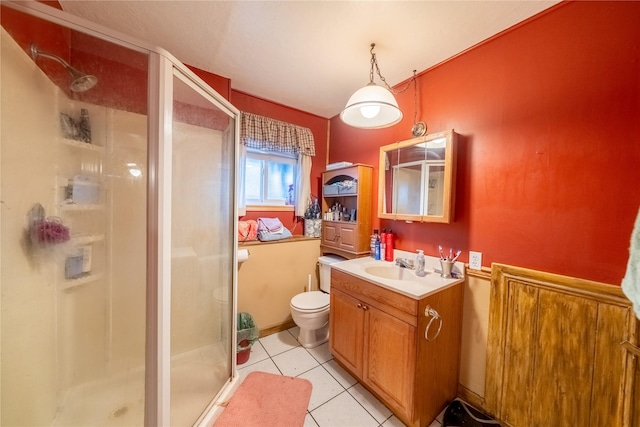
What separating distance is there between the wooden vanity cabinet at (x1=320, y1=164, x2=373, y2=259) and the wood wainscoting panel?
40.5 inches

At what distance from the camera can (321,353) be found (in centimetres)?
195

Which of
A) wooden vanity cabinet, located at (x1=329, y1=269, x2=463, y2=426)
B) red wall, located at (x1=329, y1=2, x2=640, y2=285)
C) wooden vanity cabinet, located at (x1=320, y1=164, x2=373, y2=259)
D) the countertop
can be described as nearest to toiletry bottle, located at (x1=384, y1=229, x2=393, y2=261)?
the countertop

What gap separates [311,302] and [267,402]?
762mm

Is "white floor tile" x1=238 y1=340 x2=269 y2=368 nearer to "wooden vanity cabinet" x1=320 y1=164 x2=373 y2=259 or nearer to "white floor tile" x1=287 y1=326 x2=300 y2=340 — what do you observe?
"white floor tile" x1=287 y1=326 x2=300 y2=340

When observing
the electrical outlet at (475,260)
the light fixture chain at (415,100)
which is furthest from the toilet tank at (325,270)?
the light fixture chain at (415,100)

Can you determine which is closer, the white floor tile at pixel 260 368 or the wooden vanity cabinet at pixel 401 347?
the wooden vanity cabinet at pixel 401 347

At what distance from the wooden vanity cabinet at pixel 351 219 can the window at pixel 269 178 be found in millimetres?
478

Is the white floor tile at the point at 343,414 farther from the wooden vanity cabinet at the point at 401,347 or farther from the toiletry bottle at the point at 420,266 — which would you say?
the toiletry bottle at the point at 420,266

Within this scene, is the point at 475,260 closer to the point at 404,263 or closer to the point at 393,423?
the point at 404,263

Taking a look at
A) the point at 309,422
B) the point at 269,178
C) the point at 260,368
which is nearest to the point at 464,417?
the point at 309,422

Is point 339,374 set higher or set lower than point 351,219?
lower

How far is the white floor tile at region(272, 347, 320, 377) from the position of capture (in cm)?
174

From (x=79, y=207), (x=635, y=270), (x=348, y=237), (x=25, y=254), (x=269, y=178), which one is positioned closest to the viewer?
(x=635, y=270)

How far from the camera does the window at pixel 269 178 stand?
2371mm
